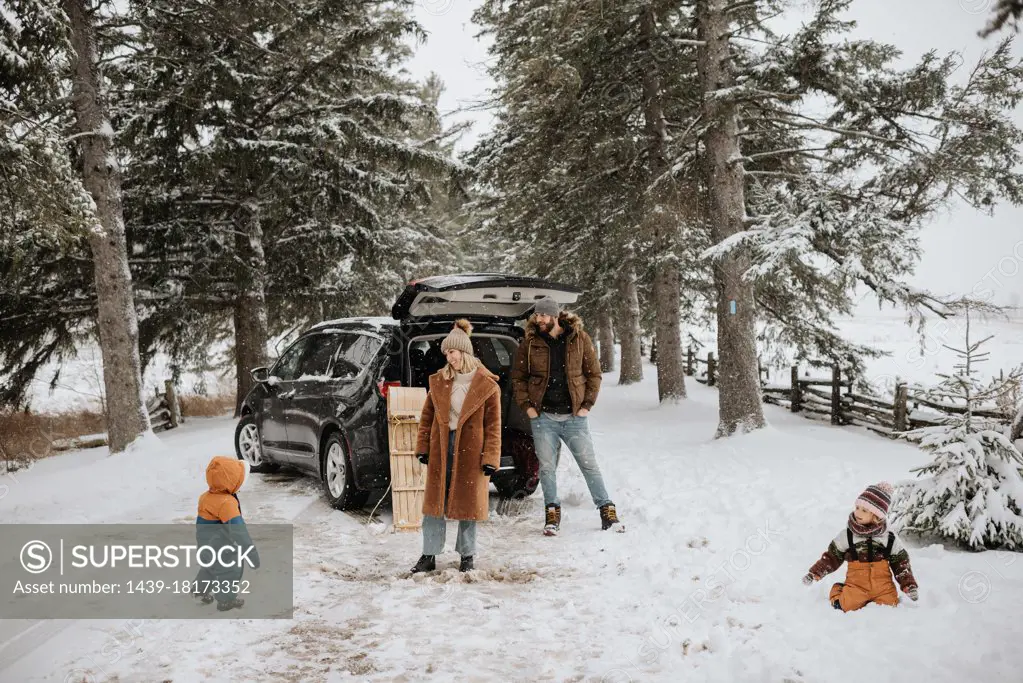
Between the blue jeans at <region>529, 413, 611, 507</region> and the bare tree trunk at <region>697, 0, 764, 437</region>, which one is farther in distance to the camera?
the bare tree trunk at <region>697, 0, 764, 437</region>

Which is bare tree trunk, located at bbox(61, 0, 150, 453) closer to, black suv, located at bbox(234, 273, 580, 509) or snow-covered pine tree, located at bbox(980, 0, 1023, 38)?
black suv, located at bbox(234, 273, 580, 509)

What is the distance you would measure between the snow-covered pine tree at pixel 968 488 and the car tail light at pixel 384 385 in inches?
174

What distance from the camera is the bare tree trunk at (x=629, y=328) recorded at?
63.0ft

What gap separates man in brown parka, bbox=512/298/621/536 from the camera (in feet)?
21.9

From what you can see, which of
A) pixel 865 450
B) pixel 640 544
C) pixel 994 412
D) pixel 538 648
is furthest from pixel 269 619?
pixel 994 412

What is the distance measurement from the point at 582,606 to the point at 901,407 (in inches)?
360

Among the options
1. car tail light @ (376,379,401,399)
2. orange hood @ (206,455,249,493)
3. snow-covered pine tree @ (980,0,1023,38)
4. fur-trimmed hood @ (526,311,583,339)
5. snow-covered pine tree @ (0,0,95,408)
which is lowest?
orange hood @ (206,455,249,493)

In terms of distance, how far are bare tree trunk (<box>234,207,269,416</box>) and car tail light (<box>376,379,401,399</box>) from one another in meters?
8.39

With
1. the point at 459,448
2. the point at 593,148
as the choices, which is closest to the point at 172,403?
the point at 593,148

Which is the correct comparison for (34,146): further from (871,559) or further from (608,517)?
(871,559)

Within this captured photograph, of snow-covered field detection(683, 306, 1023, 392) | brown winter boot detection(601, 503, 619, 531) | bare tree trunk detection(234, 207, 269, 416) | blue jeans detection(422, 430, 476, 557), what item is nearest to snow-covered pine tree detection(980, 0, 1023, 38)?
snow-covered field detection(683, 306, 1023, 392)

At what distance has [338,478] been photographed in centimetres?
727

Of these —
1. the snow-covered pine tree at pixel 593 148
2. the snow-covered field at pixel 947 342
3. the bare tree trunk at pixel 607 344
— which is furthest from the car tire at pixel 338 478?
the bare tree trunk at pixel 607 344

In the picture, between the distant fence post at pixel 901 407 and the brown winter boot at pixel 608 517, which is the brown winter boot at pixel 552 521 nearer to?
the brown winter boot at pixel 608 517
